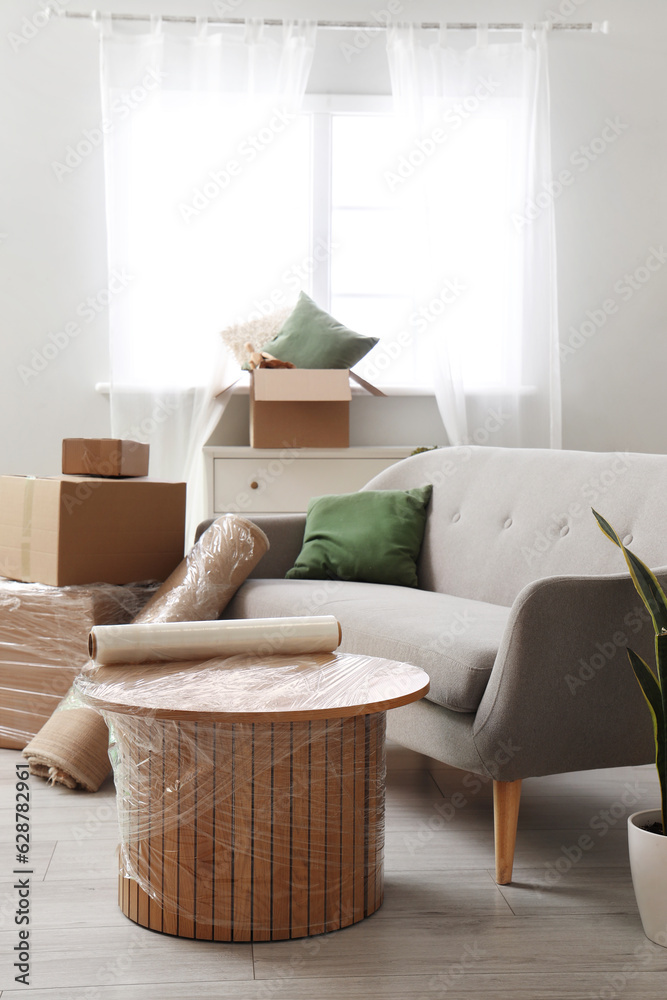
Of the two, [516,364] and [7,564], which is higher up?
[516,364]

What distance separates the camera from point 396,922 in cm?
154

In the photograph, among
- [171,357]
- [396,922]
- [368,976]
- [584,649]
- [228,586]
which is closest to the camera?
[368,976]

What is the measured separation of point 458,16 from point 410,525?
8.08ft

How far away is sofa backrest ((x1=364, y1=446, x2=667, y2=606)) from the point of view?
211 centimetres

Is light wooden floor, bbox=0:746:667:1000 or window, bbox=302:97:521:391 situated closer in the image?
light wooden floor, bbox=0:746:667:1000

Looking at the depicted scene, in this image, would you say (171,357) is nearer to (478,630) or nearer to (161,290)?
(161,290)

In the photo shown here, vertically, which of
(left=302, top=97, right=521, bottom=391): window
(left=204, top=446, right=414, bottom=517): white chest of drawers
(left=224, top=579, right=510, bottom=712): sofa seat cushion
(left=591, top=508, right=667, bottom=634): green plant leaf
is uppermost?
(left=302, top=97, right=521, bottom=391): window

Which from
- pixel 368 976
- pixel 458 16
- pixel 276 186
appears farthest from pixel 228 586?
pixel 458 16

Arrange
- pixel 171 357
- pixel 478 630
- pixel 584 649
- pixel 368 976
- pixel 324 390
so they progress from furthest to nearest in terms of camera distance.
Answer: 1. pixel 171 357
2. pixel 324 390
3. pixel 478 630
4. pixel 584 649
5. pixel 368 976

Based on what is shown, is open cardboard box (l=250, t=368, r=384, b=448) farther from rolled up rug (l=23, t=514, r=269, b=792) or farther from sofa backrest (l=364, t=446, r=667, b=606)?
rolled up rug (l=23, t=514, r=269, b=792)

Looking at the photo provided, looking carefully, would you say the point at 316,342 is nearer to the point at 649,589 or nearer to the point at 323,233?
the point at 323,233

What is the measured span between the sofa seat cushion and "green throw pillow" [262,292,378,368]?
3.81 ft

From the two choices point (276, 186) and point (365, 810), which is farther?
point (276, 186)

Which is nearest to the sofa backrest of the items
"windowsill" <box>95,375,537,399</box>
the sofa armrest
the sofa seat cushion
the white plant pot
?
the sofa seat cushion
